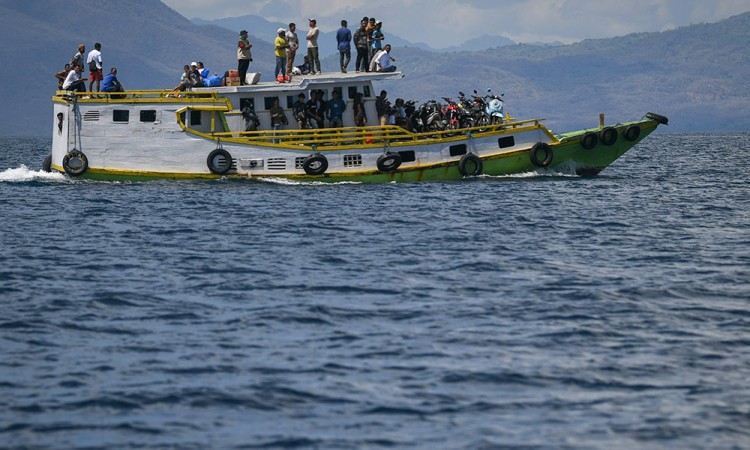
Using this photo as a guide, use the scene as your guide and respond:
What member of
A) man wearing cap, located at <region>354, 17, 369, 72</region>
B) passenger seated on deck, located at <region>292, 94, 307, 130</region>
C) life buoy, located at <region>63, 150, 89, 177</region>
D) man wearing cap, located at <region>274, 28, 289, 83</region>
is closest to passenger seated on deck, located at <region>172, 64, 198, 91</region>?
man wearing cap, located at <region>274, 28, 289, 83</region>

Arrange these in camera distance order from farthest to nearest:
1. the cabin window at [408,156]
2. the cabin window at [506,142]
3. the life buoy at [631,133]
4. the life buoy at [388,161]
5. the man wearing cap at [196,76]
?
1. the life buoy at [631,133]
2. the man wearing cap at [196,76]
3. the cabin window at [506,142]
4. the cabin window at [408,156]
5. the life buoy at [388,161]

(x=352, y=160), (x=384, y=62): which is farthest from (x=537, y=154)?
(x=352, y=160)

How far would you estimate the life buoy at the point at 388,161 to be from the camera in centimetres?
4434

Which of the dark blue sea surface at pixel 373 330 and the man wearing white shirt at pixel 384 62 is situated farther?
the man wearing white shirt at pixel 384 62

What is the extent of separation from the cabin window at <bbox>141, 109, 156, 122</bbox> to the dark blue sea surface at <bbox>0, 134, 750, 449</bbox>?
6569mm

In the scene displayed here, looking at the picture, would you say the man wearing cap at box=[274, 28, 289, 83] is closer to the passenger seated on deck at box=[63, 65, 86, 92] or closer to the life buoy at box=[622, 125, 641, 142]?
the passenger seated on deck at box=[63, 65, 86, 92]

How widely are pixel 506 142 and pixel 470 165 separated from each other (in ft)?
5.74

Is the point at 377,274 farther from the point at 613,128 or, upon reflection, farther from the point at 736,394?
the point at 613,128

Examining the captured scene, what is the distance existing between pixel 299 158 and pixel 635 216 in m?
12.3

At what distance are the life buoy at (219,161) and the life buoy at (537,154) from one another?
11.3 meters

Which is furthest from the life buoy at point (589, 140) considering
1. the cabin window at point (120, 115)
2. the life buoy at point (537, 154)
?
the cabin window at point (120, 115)

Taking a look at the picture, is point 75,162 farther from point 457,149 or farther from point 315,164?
point 457,149

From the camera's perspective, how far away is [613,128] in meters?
47.6

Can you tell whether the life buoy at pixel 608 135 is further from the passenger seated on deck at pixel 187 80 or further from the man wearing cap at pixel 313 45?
the passenger seated on deck at pixel 187 80
